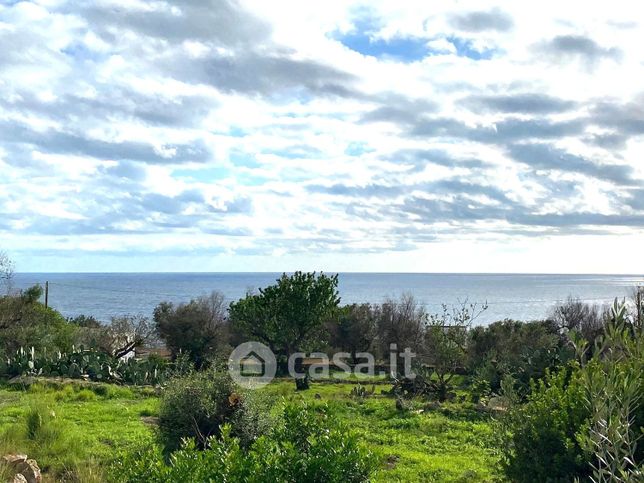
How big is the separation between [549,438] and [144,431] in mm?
8019

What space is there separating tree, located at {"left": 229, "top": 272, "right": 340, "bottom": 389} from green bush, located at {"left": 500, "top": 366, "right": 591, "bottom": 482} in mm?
17538

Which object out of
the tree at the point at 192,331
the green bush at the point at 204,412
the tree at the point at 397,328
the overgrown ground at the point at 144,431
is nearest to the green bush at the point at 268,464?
the overgrown ground at the point at 144,431

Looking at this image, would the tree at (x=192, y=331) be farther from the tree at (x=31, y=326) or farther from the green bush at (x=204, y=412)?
the green bush at (x=204, y=412)

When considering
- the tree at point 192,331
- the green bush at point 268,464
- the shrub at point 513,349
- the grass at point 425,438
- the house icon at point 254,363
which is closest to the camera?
the green bush at point 268,464

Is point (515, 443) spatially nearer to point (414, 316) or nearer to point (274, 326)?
point (274, 326)

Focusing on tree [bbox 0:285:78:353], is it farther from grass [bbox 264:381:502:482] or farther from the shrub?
the shrub

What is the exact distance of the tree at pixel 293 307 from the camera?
23.4 metres

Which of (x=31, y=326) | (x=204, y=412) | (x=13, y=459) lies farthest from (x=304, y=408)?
(x=31, y=326)

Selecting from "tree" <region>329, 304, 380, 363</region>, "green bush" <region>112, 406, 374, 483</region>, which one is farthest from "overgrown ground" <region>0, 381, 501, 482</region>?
"tree" <region>329, 304, 380, 363</region>

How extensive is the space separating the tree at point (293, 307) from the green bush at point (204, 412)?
47.9ft

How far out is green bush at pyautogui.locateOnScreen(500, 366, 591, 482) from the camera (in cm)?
534

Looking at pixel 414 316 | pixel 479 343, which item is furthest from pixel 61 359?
pixel 414 316

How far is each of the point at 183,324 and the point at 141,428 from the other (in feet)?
71.0

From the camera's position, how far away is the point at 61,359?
64.9ft
